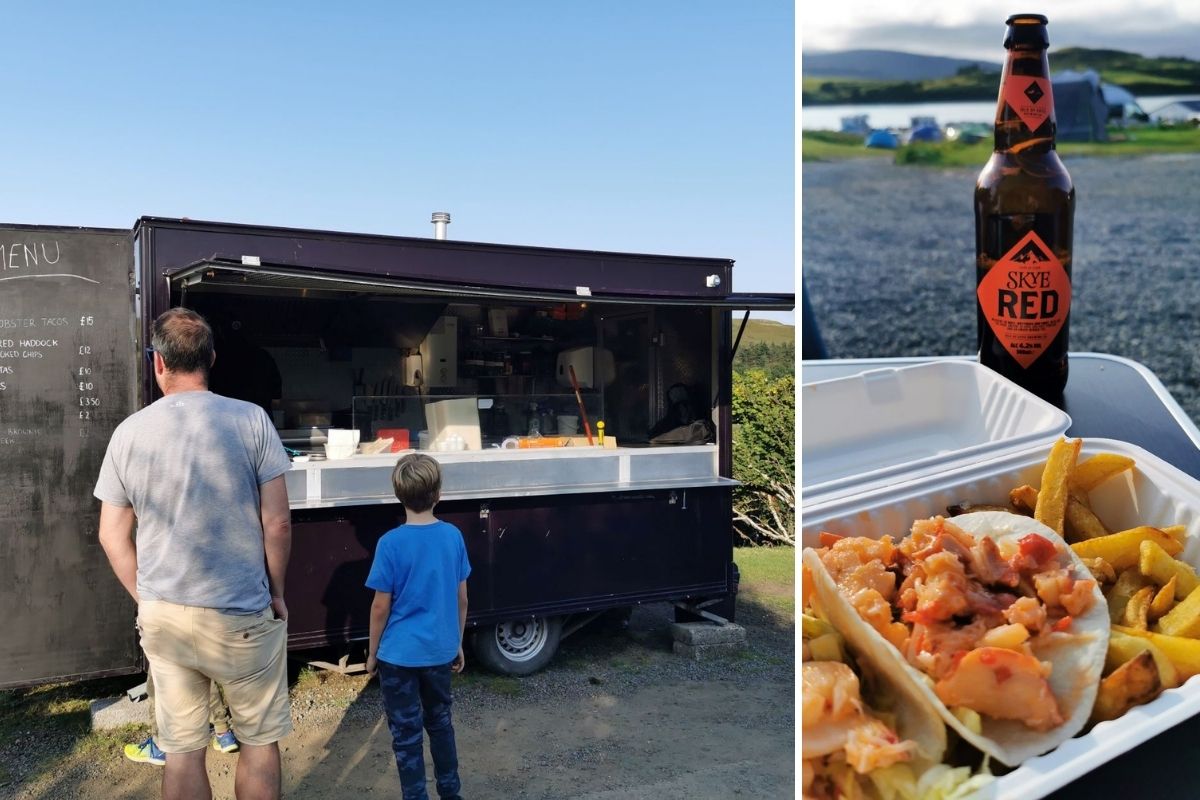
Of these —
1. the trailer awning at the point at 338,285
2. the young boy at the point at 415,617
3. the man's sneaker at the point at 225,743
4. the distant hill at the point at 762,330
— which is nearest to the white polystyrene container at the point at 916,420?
the young boy at the point at 415,617

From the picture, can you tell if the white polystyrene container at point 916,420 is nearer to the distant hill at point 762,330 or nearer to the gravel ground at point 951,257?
the distant hill at point 762,330

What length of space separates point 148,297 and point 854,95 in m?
2.88

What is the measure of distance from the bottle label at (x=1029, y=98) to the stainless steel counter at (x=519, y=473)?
118 inches

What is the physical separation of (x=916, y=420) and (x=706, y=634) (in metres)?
3.45

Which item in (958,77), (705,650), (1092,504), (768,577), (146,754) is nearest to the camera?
(1092,504)

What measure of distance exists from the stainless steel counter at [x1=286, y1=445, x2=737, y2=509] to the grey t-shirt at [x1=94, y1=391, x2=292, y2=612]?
144 cm

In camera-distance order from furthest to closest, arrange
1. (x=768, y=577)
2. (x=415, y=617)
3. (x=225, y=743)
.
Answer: (x=768, y=577) < (x=225, y=743) < (x=415, y=617)

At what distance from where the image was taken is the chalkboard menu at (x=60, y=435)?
3.78 m

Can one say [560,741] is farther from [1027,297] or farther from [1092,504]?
[1092,504]

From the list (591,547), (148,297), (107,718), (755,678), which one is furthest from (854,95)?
(107,718)

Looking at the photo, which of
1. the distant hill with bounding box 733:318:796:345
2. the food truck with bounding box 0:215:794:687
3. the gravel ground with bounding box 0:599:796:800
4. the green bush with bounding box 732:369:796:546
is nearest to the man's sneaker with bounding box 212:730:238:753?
the gravel ground with bounding box 0:599:796:800

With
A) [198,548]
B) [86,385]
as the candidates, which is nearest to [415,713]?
[198,548]

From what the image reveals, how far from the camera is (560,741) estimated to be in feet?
12.9

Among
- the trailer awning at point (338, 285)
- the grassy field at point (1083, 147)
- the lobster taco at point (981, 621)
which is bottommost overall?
the lobster taco at point (981, 621)
